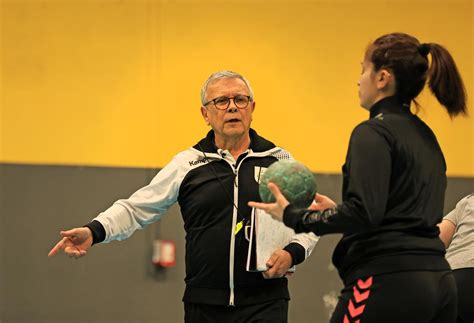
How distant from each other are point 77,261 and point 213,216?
103 inches

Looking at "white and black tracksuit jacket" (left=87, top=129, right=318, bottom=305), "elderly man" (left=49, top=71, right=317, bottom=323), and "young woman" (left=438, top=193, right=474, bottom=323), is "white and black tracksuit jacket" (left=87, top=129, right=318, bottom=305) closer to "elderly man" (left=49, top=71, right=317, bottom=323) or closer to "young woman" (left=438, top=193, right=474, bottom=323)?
"elderly man" (left=49, top=71, right=317, bottom=323)

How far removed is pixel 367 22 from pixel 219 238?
342 centimetres

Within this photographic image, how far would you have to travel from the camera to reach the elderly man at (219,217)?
148 inches

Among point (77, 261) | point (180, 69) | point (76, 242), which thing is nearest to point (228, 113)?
point (76, 242)

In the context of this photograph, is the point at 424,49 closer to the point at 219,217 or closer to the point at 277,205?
the point at 277,205

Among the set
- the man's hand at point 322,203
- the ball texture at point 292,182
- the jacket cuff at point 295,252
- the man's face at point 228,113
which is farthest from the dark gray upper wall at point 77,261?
the ball texture at point 292,182

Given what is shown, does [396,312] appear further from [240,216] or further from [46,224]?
[46,224]

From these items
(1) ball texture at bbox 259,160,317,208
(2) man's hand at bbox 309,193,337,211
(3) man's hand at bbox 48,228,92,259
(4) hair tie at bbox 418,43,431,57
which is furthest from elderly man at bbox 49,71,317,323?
(4) hair tie at bbox 418,43,431,57

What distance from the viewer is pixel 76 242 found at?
377 cm

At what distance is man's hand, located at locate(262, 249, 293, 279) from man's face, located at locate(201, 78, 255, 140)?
63 centimetres

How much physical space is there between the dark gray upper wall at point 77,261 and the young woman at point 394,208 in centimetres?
354

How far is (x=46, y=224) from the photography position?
20.2ft

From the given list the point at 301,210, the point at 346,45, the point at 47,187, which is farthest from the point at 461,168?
the point at 301,210

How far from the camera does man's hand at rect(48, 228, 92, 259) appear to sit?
373 centimetres
